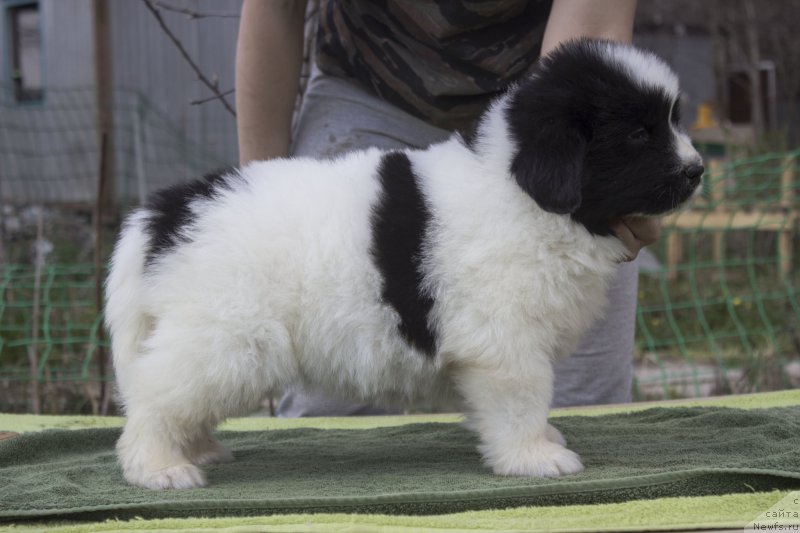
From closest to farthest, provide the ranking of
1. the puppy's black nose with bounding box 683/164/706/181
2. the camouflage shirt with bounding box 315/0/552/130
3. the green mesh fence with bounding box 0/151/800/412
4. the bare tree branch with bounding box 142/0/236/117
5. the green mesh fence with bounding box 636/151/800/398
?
the puppy's black nose with bounding box 683/164/706/181 < the camouflage shirt with bounding box 315/0/552/130 < the bare tree branch with bounding box 142/0/236/117 < the green mesh fence with bounding box 0/151/800/412 < the green mesh fence with bounding box 636/151/800/398

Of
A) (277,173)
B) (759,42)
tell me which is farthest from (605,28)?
(759,42)

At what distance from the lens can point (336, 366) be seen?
2643 millimetres

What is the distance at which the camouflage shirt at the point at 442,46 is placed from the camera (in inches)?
134

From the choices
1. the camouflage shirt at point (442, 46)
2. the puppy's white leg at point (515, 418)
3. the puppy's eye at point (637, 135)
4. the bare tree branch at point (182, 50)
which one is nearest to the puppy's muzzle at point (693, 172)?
the puppy's eye at point (637, 135)

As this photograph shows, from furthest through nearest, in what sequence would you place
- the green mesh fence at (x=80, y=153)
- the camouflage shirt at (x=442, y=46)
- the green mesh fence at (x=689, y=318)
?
the green mesh fence at (x=80, y=153) < the green mesh fence at (x=689, y=318) < the camouflage shirt at (x=442, y=46)

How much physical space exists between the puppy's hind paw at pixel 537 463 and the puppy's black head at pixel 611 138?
2.31ft

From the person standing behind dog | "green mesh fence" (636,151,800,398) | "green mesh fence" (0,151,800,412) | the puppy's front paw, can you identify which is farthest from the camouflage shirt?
"green mesh fence" (636,151,800,398)

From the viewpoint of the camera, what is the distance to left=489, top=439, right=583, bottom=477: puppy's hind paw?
A: 261cm

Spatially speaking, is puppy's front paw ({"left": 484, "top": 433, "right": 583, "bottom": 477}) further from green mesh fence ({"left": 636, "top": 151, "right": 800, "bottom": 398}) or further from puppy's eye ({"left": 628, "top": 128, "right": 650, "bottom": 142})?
green mesh fence ({"left": 636, "top": 151, "right": 800, "bottom": 398})

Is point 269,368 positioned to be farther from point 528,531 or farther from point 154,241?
point 528,531

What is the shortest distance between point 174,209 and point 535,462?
129 centimetres

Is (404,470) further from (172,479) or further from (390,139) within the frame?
(390,139)

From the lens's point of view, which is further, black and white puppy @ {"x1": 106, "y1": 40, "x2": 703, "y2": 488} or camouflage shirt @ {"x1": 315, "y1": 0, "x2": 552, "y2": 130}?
camouflage shirt @ {"x1": 315, "y1": 0, "x2": 552, "y2": 130}

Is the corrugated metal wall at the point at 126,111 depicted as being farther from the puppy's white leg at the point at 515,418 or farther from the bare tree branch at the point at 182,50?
the puppy's white leg at the point at 515,418
